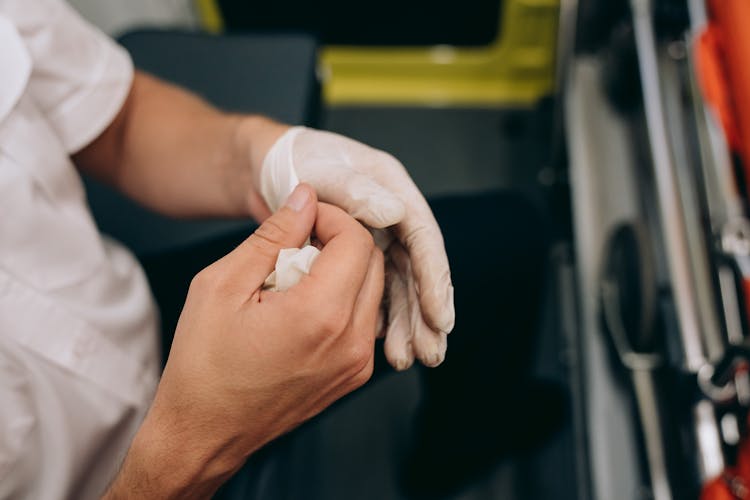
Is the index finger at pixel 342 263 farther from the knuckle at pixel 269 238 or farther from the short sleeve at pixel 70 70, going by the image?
the short sleeve at pixel 70 70

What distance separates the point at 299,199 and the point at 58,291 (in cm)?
26

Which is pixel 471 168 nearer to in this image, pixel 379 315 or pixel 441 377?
pixel 441 377

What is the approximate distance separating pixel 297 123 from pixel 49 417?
47 centimetres

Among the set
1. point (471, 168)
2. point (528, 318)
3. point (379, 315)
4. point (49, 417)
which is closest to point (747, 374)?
point (528, 318)

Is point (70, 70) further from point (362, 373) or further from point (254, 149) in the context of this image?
point (362, 373)

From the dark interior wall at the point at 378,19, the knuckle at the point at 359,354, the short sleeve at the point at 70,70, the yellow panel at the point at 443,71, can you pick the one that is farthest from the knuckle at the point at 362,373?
the dark interior wall at the point at 378,19

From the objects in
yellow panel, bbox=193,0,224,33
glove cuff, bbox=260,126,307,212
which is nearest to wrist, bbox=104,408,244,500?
glove cuff, bbox=260,126,307,212

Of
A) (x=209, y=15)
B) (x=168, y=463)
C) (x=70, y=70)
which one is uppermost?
(x=209, y=15)

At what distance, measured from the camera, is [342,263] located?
42 cm

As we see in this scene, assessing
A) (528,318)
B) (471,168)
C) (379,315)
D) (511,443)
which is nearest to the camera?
(379,315)

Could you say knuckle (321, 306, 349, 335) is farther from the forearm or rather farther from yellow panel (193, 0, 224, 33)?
yellow panel (193, 0, 224, 33)

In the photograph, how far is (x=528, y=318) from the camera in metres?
0.84

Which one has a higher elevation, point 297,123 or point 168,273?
point 297,123

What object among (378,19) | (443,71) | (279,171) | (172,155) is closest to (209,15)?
(378,19)
